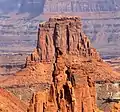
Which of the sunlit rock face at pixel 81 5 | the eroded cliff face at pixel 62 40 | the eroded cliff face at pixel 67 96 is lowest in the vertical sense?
the sunlit rock face at pixel 81 5

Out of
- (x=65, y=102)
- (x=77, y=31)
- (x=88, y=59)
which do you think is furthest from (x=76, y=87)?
(x=77, y=31)

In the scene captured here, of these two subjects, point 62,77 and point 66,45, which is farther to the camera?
point 66,45

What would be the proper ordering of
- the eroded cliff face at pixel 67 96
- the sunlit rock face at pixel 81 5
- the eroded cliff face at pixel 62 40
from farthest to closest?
1. the sunlit rock face at pixel 81 5
2. the eroded cliff face at pixel 62 40
3. the eroded cliff face at pixel 67 96

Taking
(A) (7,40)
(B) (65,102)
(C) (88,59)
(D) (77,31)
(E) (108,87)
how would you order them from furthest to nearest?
(A) (7,40) → (D) (77,31) → (C) (88,59) → (E) (108,87) → (B) (65,102)

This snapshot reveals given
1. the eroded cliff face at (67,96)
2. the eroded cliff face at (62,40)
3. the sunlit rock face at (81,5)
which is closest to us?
the eroded cliff face at (67,96)

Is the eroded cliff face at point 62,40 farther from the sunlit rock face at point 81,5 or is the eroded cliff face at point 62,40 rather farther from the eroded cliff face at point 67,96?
the sunlit rock face at point 81,5

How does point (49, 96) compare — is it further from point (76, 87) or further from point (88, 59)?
point (88, 59)

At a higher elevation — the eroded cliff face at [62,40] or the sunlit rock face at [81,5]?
the eroded cliff face at [62,40]

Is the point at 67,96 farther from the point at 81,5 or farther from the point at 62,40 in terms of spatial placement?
the point at 81,5

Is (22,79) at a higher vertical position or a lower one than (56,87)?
lower

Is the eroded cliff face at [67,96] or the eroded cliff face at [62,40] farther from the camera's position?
the eroded cliff face at [62,40]

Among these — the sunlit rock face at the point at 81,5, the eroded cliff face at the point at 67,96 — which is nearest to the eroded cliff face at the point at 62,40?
the eroded cliff face at the point at 67,96
